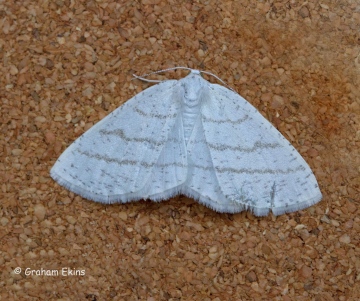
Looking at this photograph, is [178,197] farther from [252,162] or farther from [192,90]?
[192,90]

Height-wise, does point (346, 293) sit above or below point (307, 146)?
below

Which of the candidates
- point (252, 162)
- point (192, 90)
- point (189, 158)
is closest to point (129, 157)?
point (189, 158)

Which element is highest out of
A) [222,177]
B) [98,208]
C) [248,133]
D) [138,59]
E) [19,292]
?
[138,59]

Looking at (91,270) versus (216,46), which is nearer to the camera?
(91,270)

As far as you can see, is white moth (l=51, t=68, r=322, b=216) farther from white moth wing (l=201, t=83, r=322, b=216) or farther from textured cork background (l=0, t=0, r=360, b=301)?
textured cork background (l=0, t=0, r=360, b=301)

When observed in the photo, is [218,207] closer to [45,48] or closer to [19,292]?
[19,292]

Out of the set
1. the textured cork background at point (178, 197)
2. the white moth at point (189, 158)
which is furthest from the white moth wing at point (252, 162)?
the textured cork background at point (178, 197)

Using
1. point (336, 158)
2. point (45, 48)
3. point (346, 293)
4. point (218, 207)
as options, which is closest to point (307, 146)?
point (336, 158)
